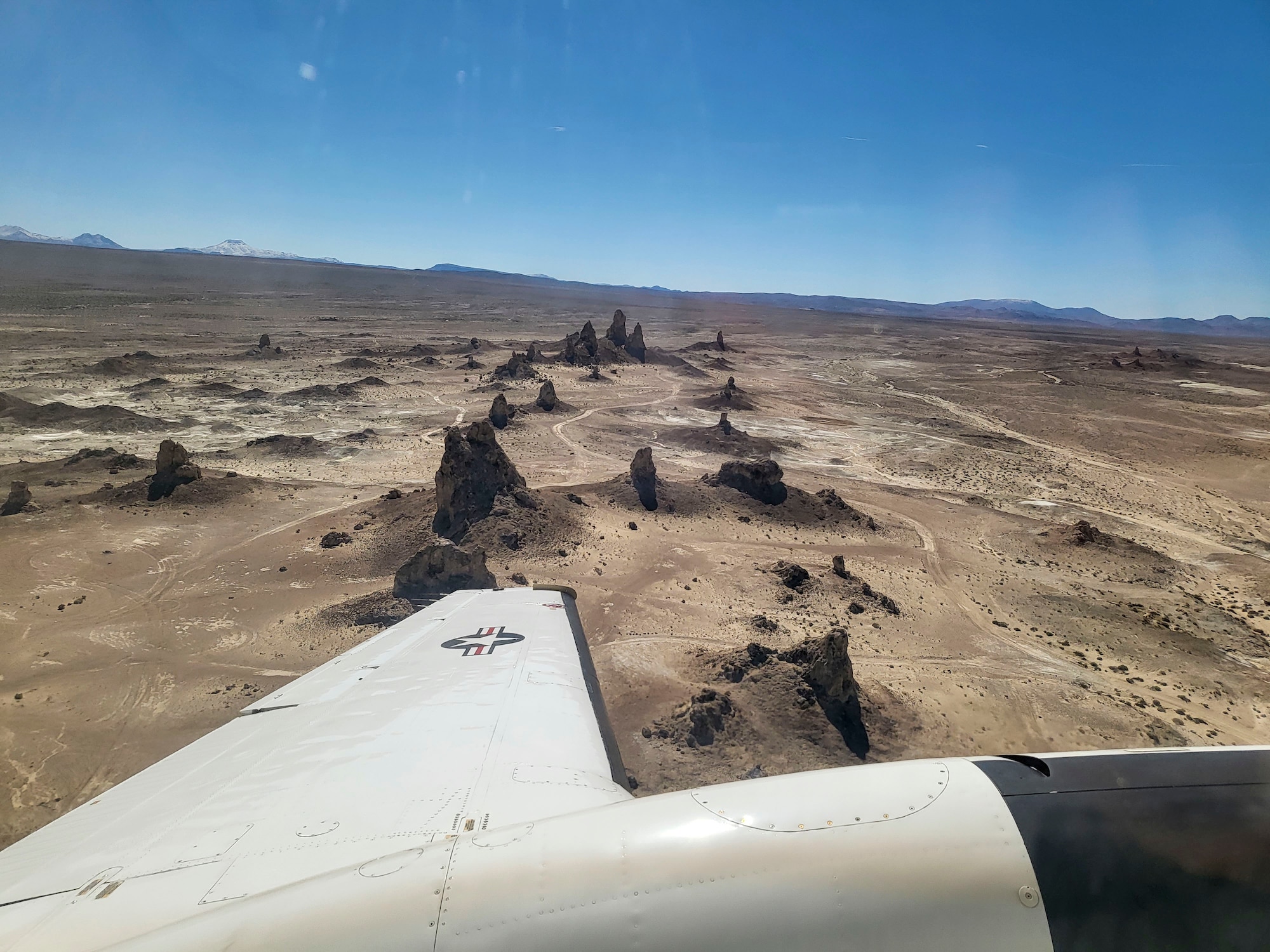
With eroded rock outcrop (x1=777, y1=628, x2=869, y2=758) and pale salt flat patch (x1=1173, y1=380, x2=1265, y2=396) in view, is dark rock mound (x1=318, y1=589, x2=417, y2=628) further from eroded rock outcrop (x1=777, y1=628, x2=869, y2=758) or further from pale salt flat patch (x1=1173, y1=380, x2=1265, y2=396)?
pale salt flat patch (x1=1173, y1=380, x2=1265, y2=396)

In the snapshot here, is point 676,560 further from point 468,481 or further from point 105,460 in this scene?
point 105,460

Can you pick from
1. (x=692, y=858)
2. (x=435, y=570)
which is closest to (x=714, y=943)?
(x=692, y=858)

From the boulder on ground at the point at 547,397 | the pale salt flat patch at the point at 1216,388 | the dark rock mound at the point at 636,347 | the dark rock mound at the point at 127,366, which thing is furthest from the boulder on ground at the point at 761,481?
the pale salt flat patch at the point at 1216,388

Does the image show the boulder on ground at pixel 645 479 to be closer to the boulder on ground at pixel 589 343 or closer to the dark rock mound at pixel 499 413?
the dark rock mound at pixel 499 413

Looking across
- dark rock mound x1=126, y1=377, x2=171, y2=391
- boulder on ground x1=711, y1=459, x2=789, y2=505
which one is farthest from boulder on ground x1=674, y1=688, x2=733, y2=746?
dark rock mound x1=126, y1=377, x2=171, y2=391

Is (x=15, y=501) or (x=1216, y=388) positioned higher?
(x=1216, y=388)

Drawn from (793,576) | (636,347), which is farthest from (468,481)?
(636,347)

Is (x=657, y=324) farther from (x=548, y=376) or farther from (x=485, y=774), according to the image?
(x=485, y=774)
